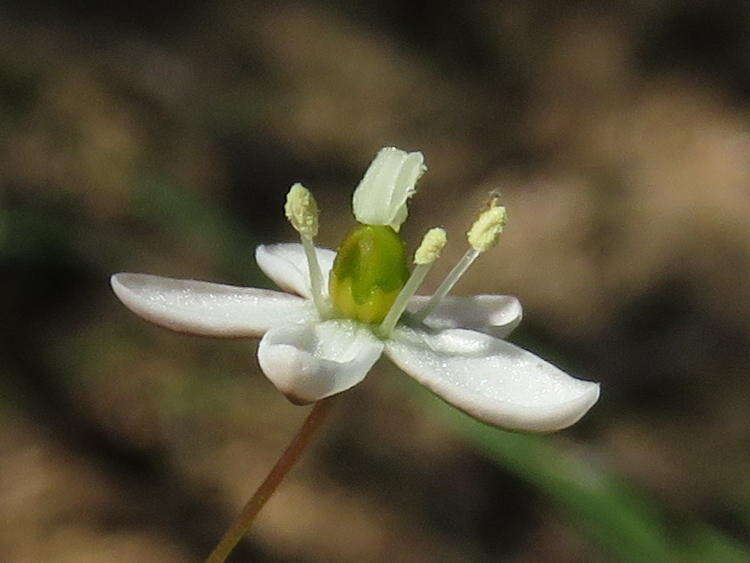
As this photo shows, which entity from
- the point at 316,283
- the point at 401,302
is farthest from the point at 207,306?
the point at 401,302

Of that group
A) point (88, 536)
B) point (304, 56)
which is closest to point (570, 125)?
point (304, 56)

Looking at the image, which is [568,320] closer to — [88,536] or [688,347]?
[688,347]

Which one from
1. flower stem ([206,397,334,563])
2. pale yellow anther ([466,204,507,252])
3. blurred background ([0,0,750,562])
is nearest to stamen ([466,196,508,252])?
pale yellow anther ([466,204,507,252])

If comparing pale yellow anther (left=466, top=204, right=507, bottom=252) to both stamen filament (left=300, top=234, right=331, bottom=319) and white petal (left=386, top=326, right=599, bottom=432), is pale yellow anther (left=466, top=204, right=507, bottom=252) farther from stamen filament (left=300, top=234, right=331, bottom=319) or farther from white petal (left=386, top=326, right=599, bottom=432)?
stamen filament (left=300, top=234, right=331, bottom=319)

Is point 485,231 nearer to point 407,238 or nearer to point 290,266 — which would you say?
point 290,266

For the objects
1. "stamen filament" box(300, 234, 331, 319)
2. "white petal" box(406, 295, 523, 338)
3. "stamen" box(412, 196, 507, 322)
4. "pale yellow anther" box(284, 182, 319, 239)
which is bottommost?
"stamen filament" box(300, 234, 331, 319)
